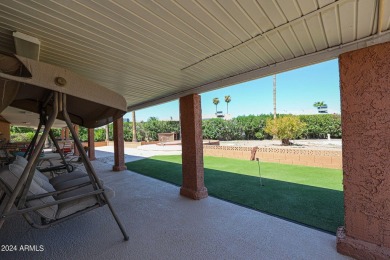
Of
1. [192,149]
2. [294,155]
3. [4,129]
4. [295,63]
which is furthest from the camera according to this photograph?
[4,129]

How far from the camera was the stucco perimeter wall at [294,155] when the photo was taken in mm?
8310

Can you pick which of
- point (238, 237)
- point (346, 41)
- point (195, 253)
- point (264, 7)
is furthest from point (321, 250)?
point (264, 7)

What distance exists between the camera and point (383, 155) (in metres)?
2.57

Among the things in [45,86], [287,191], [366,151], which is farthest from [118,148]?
[366,151]

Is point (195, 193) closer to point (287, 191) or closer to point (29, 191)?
point (287, 191)

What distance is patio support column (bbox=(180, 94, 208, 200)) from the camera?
5.19 m

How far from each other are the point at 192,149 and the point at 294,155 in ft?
20.4

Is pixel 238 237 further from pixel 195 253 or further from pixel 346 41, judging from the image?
pixel 346 41

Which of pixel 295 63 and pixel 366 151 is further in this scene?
pixel 295 63

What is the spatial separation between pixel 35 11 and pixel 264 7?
7.36 feet

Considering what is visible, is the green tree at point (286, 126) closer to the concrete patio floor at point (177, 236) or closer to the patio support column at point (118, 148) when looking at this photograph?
the patio support column at point (118, 148)

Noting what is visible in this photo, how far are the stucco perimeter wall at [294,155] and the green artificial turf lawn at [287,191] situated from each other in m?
0.54

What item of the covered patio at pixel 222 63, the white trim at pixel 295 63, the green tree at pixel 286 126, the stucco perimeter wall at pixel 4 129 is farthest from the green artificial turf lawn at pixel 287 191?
the stucco perimeter wall at pixel 4 129

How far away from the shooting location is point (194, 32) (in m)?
2.51
